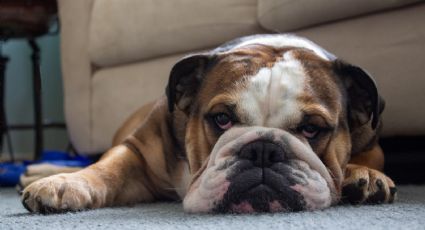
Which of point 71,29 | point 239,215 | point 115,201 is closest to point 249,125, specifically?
point 239,215

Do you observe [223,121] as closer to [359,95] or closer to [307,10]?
[359,95]

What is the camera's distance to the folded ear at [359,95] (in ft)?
4.06

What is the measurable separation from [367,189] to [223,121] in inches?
11.9

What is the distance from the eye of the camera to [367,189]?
46.6 inches

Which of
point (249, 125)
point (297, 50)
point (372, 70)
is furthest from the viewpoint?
point (372, 70)

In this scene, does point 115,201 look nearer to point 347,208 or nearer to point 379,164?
point 347,208

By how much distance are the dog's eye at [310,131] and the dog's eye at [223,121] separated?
0.14m

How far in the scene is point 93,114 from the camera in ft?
7.82

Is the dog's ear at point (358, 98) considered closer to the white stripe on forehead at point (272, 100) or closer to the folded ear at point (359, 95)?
the folded ear at point (359, 95)

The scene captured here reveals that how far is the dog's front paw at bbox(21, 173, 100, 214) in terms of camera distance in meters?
1.12

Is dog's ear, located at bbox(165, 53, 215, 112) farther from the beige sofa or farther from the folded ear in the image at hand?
the beige sofa

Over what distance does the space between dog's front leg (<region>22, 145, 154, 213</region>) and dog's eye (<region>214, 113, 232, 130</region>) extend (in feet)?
0.93

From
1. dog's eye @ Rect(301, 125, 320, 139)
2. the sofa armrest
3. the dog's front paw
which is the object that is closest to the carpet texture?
the dog's front paw

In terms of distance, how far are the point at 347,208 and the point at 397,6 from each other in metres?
0.66
